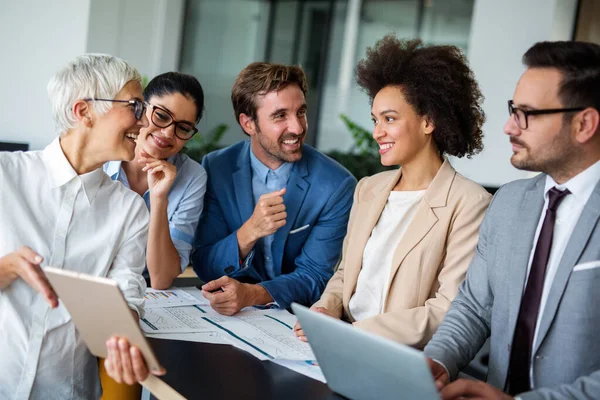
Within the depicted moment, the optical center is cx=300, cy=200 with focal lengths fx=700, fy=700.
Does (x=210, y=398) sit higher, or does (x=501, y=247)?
(x=501, y=247)

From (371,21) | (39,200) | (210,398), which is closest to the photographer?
(210,398)

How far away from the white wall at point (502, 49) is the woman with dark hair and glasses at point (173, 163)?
342cm

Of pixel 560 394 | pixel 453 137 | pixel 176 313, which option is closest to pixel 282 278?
pixel 176 313

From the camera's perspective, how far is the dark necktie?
197cm

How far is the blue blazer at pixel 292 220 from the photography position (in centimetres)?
302

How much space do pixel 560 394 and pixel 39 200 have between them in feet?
5.05

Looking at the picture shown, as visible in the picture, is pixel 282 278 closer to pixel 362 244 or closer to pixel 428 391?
pixel 362 244

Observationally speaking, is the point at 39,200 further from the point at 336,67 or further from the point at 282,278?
the point at 336,67

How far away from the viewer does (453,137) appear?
2.60m

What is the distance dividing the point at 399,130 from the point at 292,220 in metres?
0.72

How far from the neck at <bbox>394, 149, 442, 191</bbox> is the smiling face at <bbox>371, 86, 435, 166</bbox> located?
0.02 meters

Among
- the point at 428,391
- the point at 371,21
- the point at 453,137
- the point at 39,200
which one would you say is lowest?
the point at 428,391

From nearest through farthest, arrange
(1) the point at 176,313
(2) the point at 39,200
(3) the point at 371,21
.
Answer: (2) the point at 39,200, (1) the point at 176,313, (3) the point at 371,21

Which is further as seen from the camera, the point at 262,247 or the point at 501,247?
the point at 262,247
